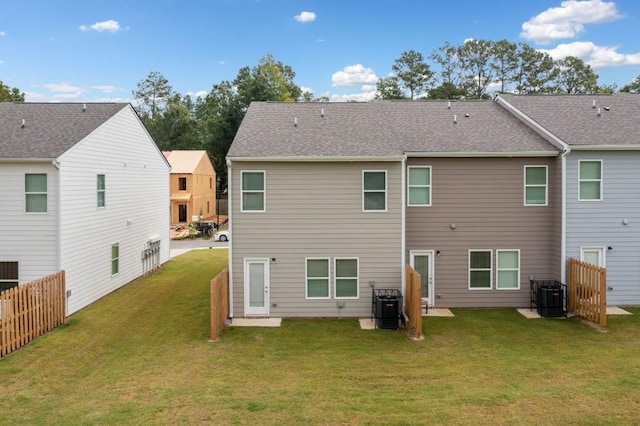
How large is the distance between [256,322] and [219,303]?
149 centimetres

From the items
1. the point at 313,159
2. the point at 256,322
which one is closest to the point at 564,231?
the point at 313,159

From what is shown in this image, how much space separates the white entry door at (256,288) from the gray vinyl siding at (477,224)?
15.8 feet

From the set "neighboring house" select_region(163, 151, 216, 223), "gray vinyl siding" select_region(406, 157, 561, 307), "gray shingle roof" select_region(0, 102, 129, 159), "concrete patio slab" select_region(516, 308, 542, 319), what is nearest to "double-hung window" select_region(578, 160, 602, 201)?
"gray vinyl siding" select_region(406, 157, 561, 307)

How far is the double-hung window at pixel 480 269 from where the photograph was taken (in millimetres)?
14773

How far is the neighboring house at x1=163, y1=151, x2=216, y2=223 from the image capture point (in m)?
40.0

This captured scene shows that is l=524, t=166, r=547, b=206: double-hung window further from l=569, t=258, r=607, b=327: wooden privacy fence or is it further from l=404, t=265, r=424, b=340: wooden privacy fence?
l=404, t=265, r=424, b=340: wooden privacy fence

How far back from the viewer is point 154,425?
7.10 metres

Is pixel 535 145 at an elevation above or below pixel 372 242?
above

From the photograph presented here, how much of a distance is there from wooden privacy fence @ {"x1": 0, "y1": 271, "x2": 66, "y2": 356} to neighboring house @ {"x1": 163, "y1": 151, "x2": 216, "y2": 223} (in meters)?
27.3

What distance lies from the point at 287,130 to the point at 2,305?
9396 mm

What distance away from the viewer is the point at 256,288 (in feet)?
45.1

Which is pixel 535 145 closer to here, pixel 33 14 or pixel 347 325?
pixel 347 325

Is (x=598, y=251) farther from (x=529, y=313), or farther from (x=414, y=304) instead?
(x=414, y=304)

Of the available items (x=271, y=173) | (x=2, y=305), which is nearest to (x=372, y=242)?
(x=271, y=173)
